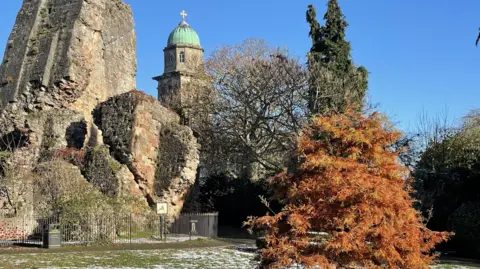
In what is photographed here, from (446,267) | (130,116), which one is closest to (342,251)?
(446,267)

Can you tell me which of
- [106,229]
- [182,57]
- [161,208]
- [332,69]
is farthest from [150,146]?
[182,57]

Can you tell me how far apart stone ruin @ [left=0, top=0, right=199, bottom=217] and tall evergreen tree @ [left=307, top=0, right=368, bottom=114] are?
26.5 feet

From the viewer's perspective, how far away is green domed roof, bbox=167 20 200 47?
67.4m

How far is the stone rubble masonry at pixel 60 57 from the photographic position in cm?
2678

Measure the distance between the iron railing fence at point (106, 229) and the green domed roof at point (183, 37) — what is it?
46282 mm

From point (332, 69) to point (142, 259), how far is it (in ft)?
60.1

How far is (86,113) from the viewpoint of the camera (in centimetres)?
2812

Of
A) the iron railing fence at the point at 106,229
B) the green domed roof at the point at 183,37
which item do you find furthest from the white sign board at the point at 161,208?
the green domed roof at the point at 183,37

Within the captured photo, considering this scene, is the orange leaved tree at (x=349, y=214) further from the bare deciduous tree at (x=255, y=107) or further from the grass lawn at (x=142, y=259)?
the bare deciduous tree at (x=255, y=107)

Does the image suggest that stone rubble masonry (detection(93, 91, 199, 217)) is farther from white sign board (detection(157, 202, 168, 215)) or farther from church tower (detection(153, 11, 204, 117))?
church tower (detection(153, 11, 204, 117))

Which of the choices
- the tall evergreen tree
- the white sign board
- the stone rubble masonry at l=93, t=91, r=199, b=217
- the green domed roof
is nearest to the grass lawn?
the white sign board

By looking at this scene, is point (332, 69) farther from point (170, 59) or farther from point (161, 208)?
point (170, 59)

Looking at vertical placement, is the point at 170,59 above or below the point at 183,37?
below

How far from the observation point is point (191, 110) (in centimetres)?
3647
